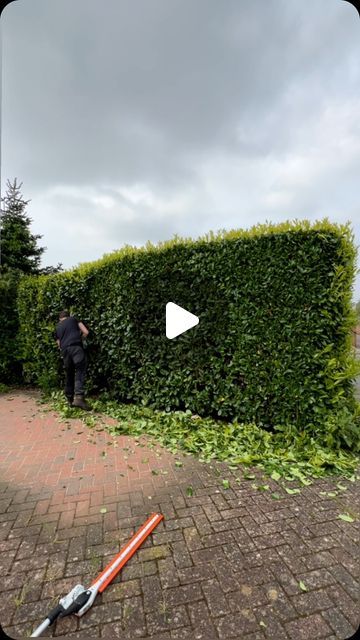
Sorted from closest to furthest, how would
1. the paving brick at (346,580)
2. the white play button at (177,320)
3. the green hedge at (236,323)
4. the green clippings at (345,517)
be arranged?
the paving brick at (346,580) < the green clippings at (345,517) < the green hedge at (236,323) < the white play button at (177,320)

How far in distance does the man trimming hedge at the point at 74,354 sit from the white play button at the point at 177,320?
6.27 feet

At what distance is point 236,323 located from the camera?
4.28 metres


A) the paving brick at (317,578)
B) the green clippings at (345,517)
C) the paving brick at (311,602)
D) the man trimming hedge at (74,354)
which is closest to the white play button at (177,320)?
the man trimming hedge at (74,354)

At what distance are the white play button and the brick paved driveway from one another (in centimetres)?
199

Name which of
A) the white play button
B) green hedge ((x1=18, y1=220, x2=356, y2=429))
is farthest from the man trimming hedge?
the white play button

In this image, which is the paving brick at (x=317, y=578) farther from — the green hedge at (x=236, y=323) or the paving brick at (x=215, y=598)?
the green hedge at (x=236, y=323)

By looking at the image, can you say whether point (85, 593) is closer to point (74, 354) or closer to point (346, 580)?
point (346, 580)

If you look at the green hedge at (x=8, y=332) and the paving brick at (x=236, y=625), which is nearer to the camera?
the paving brick at (x=236, y=625)

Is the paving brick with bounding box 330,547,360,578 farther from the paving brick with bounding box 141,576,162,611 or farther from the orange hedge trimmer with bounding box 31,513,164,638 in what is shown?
the orange hedge trimmer with bounding box 31,513,164,638

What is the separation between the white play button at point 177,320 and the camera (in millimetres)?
4676

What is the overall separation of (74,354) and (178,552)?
4.19m

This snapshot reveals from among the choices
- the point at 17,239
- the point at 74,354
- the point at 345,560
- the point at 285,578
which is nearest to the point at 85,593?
the point at 285,578

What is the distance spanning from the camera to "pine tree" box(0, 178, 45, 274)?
14766 millimetres

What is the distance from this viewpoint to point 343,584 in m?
1.95
